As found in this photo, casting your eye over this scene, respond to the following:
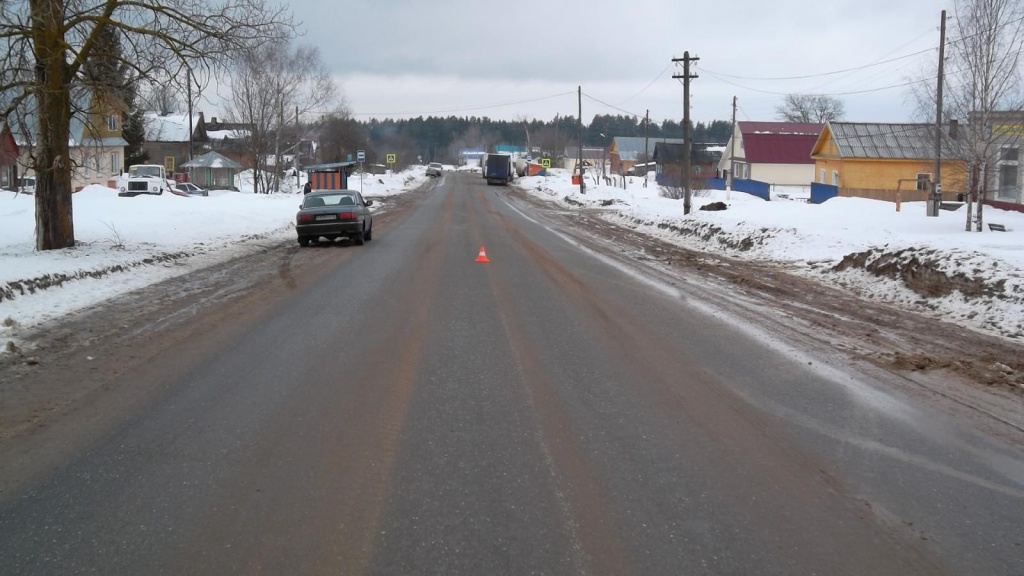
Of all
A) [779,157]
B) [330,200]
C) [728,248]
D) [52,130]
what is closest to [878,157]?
[779,157]

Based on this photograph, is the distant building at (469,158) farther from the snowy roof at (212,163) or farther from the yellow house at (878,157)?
the yellow house at (878,157)

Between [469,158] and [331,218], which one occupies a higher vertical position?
[469,158]

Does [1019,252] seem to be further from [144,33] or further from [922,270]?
[144,33]

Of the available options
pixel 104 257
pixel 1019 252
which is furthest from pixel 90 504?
pixel 1019 252

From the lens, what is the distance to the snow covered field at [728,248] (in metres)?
11.8

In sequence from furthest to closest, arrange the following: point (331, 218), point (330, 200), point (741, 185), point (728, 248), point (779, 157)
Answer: point (779, 157) < point (741, 185) < point (330, 200) < point (728, 248) < point (331, 218)

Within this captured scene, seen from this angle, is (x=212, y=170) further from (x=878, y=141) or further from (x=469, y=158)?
(x=469, y=158)

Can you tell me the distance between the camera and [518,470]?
5375 mm

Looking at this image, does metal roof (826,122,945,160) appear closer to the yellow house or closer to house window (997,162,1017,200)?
the yellow house

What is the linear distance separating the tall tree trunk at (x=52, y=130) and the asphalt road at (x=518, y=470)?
28.8 ft

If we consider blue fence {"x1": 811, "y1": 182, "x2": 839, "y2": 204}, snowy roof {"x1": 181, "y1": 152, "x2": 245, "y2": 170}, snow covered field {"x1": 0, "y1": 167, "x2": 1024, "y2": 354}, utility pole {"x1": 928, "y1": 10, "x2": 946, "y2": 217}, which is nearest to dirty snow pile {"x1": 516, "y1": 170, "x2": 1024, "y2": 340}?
snow covered field {"x1": 0, "y1": 167, "x2": 1024, "y2": 354}

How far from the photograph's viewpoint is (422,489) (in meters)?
5.05

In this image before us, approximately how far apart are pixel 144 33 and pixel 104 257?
4323 millimetres

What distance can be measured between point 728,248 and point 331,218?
10462 mm
